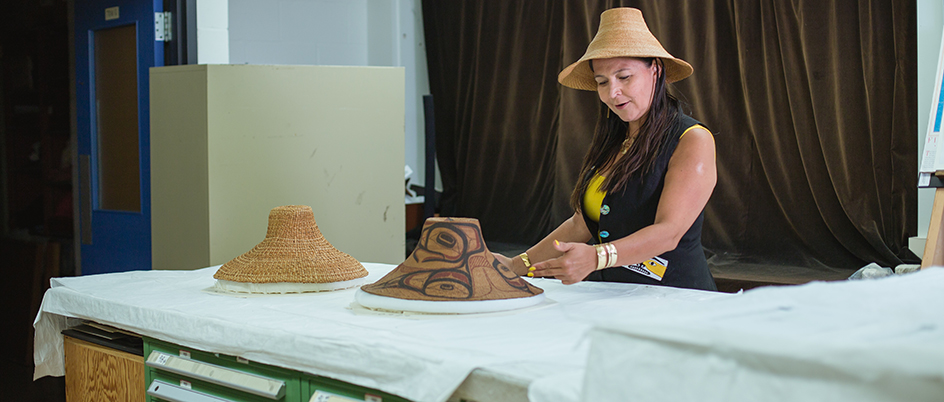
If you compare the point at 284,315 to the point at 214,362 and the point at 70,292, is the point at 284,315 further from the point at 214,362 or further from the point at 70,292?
the point at 70,292

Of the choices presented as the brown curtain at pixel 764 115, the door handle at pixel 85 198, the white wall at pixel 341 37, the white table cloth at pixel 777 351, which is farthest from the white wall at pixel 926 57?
the door handle at pixel 85 198

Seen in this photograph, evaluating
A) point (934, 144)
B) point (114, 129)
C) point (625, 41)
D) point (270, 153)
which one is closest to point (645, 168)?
point (625, 41)

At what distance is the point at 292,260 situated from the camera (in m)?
1.47

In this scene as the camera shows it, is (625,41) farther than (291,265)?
Yes

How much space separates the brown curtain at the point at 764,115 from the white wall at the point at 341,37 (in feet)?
1.89

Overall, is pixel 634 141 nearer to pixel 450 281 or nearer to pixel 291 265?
pixel 450 281

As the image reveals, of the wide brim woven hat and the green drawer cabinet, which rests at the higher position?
the wide brim woven hat

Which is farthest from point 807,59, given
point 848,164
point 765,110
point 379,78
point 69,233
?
point 69,233

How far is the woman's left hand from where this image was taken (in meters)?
1.31

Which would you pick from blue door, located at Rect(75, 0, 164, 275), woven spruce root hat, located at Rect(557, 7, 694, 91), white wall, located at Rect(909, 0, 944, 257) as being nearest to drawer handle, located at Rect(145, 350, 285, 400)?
woven spruce root hat, located at Rect(557, 7, 694, 91)

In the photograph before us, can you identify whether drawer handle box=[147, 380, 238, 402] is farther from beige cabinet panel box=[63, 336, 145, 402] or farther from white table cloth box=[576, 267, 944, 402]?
white table cloth box=[576, 267, 944, 402]

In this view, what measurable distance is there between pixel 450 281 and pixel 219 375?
41 centimetres

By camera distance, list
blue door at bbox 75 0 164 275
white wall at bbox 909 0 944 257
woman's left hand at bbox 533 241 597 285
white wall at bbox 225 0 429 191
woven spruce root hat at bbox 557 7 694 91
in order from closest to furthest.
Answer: woman's left hand at bbox 533 241 597 285
woven spruce root hat at bbox 557 7 694 91
blue door at bbox 75 0 164 275
white wall at bbox 909 0 944 257
white wall at bbox 225 0 429 191

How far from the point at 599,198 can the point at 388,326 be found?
0.74 meters
